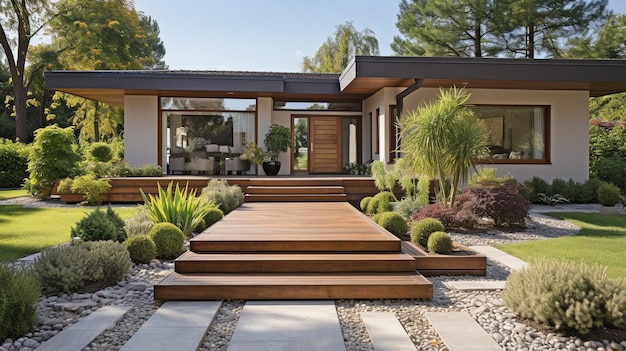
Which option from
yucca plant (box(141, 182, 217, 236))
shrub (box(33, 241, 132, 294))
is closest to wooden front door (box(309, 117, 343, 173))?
yucca plant (box(141, 182, 217, 236))

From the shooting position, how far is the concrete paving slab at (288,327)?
113 inches

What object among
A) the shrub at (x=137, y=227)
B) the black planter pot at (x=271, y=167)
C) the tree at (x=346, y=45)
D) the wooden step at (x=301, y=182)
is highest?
the tree at (x=346, y=45)

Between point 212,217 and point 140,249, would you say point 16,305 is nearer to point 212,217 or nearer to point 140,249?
point 140,249

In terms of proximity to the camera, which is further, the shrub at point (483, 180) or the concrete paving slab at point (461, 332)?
the shrub at point (483, 180)

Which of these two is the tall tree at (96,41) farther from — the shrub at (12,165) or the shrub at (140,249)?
the shrub at (140,249)

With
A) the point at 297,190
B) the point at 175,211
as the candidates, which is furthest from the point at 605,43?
the point at 175,211

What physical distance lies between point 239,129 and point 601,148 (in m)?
11.1

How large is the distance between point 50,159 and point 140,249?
727 cm

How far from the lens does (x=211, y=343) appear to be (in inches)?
117

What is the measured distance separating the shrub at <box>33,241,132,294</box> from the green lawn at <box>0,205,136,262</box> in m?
0.99

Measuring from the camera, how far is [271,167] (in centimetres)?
1304

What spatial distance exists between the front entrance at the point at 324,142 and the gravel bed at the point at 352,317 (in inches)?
400

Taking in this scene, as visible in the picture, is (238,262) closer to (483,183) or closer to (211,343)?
(211,343)

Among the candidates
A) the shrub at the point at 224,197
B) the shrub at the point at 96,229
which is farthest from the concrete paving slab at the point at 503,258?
the shrub at the point at 96,229
